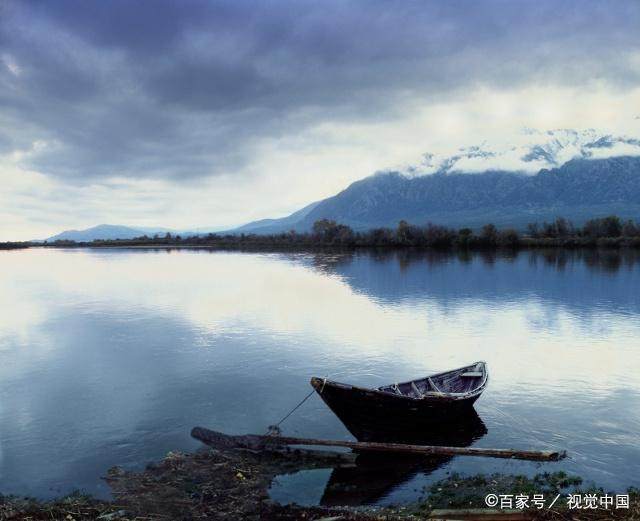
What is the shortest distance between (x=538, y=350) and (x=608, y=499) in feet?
→ 79.3

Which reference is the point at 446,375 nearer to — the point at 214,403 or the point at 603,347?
the point at 214,403

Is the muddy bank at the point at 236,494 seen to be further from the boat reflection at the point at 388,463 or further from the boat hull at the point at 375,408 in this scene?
the boat hull at the point at 375,408

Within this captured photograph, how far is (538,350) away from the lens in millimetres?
38469

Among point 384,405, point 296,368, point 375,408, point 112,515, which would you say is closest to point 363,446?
point 375,408

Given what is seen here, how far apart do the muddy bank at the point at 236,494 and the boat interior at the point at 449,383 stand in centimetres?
529

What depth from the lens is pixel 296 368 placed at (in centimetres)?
3303

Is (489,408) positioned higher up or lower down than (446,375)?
lower down

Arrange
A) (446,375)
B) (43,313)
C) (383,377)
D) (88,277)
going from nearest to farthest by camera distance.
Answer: (446,375), (383,377), (43,313), (88,277)

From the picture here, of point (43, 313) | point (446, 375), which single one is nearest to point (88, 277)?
point (43, 313)

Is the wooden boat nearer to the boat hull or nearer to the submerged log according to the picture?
the boat hull

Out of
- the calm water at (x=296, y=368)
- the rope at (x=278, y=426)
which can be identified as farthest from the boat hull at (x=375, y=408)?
the calm water at (x=296, y=368)

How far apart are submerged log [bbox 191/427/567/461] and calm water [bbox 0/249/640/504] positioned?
709mm

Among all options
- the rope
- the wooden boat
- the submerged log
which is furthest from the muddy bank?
the wooden boat

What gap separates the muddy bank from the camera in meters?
14.8
